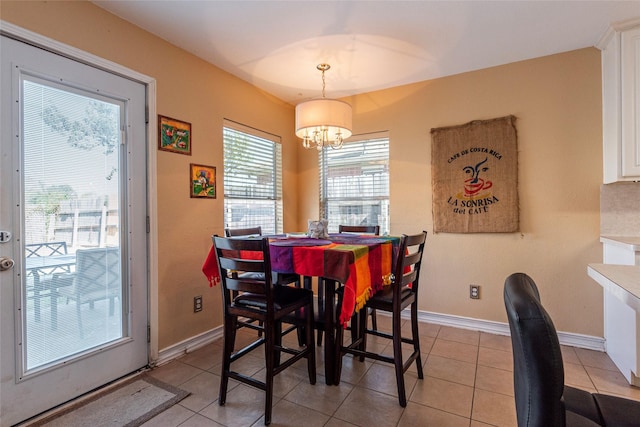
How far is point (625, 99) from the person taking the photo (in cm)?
223

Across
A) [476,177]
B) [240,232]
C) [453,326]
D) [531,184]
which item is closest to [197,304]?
[240,232]

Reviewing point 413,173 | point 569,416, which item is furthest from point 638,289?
point 413,173

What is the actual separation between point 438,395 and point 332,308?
2.76 feet

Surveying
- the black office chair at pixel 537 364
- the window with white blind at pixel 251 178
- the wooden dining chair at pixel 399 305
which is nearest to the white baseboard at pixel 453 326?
the window with white blind at pixel 251 178

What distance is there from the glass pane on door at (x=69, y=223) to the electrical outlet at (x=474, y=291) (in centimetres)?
298

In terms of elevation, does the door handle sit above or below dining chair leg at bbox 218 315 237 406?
above

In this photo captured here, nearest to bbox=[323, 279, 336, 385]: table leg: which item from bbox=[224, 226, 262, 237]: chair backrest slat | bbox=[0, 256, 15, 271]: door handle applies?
bbox=[224, 226, 262, 237]: chair backrest slat

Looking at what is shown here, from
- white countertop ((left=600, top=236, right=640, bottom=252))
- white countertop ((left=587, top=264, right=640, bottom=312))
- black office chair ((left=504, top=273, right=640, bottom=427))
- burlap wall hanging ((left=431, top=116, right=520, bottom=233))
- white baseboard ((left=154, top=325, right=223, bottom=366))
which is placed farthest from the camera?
burlap wall hanging ((left=431, top=116, right=520, bottom=233))

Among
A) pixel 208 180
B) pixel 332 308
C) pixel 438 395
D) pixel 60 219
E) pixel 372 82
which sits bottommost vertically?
pixel 438 395

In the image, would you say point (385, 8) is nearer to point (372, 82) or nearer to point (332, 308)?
point (372, 82)

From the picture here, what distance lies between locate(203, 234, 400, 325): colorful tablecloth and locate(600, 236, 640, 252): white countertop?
5.05ft

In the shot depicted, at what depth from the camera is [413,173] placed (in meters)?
3.29

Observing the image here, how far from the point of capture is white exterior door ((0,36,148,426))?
1660 mm

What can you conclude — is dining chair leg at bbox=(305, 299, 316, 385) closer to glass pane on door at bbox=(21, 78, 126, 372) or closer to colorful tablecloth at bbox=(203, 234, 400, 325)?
colorful tablecloth at bbox=(203, 234, 400, 325)
